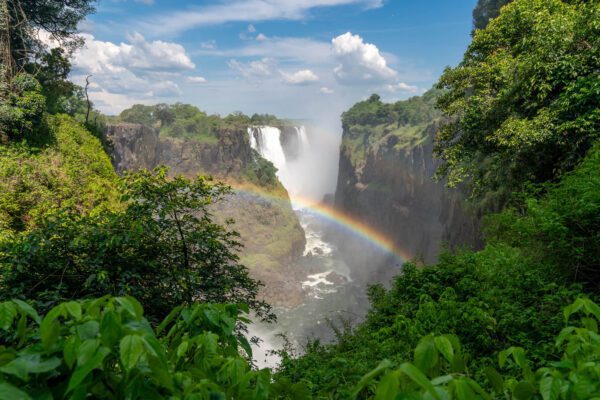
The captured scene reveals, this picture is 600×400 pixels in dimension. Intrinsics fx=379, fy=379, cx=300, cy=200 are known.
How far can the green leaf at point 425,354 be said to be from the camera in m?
1.37

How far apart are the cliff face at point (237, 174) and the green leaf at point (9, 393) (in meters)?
60.4

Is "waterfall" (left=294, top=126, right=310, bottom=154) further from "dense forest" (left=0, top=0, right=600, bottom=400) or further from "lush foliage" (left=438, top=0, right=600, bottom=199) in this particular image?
"lush foliage" (left=438, top=0, right=600, bottom=199)

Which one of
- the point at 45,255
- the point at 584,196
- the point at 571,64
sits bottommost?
the point at 45,255

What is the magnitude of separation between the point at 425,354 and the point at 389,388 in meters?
0.34

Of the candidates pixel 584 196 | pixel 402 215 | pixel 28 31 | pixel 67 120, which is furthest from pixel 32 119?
pixel 402 215

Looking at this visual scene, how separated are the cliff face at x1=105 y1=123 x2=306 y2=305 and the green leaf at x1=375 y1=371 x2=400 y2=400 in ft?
199

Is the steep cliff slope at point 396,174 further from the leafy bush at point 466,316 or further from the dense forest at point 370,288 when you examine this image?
the leafy bush at point 466,316

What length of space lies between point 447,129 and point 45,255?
17161 mm

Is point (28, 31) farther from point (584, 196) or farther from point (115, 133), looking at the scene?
point (115, 133)

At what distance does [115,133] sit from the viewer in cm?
7288

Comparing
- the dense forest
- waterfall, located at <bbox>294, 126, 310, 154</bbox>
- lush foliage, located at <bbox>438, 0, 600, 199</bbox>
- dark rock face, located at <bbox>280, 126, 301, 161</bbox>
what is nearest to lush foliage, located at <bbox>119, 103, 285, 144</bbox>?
dark rock face, located at <bbox>280, 126, 301, 161</bbox>

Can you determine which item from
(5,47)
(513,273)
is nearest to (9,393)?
(513,273)

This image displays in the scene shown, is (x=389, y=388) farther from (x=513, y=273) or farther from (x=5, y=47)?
(x=5, y=47)

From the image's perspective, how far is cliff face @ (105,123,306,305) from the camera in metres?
69.2
